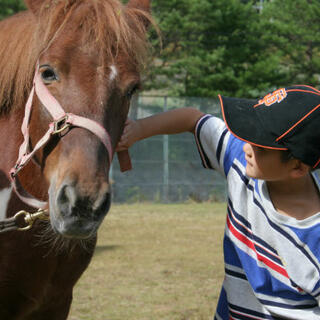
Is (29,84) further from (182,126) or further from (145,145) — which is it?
(145,145)

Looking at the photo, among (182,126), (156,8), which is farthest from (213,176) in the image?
(182,126)

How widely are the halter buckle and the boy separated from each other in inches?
29.4

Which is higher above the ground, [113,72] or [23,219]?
[113,72]

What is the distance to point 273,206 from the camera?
2.52m

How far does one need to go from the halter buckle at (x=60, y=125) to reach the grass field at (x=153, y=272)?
3056 mm

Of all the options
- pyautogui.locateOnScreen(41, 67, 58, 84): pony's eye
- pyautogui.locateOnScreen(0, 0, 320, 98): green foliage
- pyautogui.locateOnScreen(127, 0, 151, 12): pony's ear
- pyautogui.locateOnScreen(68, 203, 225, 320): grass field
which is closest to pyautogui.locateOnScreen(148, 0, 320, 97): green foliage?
pyautogui.locateOnScreen(0, 0, 320, 98): green foliage

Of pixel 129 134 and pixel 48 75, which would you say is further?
pixel 129 134

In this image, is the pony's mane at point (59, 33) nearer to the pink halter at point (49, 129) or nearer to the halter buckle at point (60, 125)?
the pink halter at point (49, 129)

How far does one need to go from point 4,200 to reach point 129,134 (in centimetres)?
74

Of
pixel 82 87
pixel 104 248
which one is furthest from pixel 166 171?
pixel 82 87

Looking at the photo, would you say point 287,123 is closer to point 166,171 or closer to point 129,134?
point 129,134

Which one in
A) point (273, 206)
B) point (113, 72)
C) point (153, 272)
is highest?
point (113, 72)

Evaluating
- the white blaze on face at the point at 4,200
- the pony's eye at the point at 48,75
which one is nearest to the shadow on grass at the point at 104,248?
the white blaze on face at the point at 4,200

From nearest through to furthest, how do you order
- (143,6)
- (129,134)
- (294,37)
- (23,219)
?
(23,219)
(129,134)
(143,6)
(294,37)
